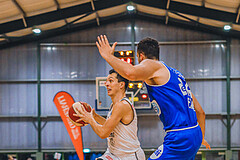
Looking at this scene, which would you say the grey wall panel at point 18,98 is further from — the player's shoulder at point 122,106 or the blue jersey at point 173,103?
the blue jersey at point 173,103

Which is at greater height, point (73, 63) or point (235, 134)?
point (73, 63)

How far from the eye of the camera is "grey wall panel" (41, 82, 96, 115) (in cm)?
1452

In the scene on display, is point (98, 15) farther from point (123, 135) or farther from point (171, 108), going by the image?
point (171, 108)

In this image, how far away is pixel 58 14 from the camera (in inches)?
530

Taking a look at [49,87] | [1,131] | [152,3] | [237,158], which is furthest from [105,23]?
[237,158]

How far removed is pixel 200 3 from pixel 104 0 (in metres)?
3.85

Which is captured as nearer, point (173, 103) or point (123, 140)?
point (173, 103)

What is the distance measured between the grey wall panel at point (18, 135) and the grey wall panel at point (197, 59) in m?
6.70

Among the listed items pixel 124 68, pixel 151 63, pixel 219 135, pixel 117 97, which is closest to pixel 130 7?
pixel 219 135

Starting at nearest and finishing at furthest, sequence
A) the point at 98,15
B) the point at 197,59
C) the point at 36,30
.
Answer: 1. the point at 36,30
2. the point at 197,59
3. the point at 98,15

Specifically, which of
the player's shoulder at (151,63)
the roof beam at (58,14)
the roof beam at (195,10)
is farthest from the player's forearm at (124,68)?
the roof beam at (58,14)

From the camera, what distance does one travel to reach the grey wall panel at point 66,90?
47.6ft

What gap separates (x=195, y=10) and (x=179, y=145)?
11.0 metres

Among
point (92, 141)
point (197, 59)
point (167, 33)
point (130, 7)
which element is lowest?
point (92, 141)
